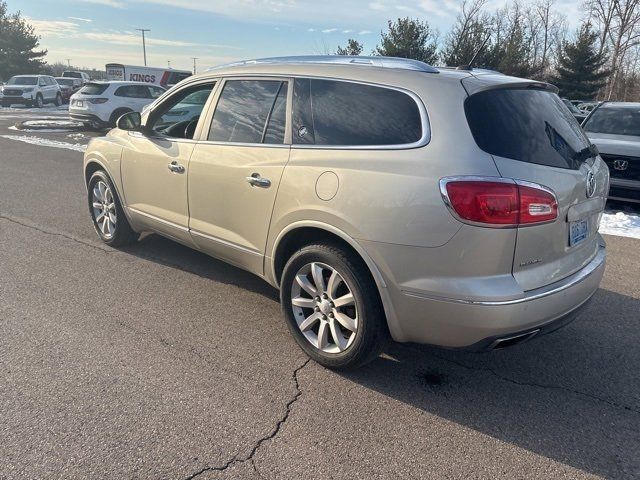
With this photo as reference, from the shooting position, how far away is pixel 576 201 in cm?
281

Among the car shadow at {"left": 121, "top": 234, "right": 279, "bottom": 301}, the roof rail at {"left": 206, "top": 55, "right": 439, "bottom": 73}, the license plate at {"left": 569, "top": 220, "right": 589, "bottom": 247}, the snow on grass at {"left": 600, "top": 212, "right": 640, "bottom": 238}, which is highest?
the roof rail at {"left": 206, "top": 55, "right": 439, "bottom": 73}

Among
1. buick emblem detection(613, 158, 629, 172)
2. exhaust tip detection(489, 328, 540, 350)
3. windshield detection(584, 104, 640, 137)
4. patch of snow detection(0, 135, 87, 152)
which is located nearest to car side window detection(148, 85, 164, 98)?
patch of snow detection(0, 135, 87, 152)

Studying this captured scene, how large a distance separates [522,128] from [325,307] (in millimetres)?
1520

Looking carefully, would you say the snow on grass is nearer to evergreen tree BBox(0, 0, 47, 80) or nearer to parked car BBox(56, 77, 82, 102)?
parked car BBox(56, 77, 82, 102)

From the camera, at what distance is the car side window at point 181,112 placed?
163 inches

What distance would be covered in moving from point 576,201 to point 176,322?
2788mm

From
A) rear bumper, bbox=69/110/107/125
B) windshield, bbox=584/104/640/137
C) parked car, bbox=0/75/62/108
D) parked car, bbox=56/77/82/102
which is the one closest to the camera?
windshield, bbox=584/104/640/137

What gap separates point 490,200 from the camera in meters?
2.47

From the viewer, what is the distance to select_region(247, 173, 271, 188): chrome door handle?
333 centimetres

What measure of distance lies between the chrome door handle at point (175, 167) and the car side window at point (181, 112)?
0.82 feet

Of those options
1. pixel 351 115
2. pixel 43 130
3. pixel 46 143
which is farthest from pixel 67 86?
pixel 351 115

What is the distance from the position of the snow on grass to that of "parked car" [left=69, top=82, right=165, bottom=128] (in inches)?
606

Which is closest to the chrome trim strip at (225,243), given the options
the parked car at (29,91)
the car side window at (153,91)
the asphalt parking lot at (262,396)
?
the asphalt parking lot at (262,396)

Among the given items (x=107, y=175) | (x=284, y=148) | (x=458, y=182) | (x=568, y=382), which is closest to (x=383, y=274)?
(x=458, y=182)
